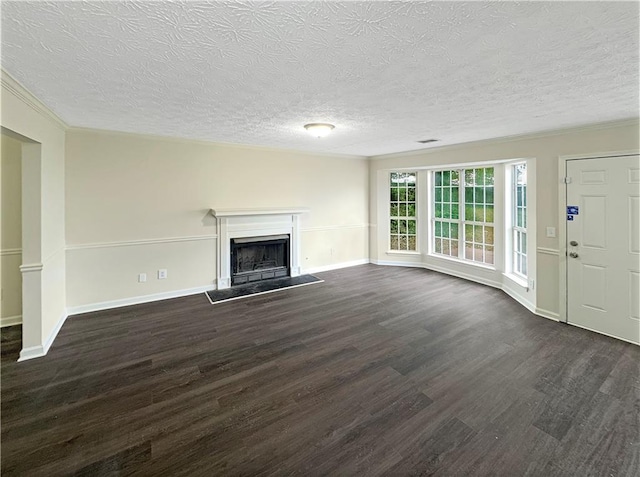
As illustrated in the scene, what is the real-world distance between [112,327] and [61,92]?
102 inches

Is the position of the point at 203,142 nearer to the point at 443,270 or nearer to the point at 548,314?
the point at 443,270

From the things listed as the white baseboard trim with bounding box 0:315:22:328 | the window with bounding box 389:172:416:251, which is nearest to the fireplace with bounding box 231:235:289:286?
the window with bounding box 389:172:416:251

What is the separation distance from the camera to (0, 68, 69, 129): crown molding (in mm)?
2204

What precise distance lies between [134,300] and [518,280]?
5789 millimetres

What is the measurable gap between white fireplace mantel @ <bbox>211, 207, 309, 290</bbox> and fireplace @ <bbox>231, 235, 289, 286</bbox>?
0.09 m

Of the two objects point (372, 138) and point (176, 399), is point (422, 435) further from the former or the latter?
point (372, 138)

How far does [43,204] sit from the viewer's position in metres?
3.02

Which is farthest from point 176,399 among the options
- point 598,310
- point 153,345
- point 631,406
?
point 598,310

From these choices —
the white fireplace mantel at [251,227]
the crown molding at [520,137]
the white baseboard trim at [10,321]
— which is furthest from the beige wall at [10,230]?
the crown molding at [520,137]

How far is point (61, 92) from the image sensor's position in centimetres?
255

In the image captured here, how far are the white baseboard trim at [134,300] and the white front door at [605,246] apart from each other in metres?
A: 5.18

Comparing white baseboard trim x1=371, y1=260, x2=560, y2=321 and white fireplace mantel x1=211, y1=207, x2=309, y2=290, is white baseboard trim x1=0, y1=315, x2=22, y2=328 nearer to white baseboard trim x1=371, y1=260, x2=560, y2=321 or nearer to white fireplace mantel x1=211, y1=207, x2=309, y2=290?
white fireplace mantel x1=211, y1=207, x2=309, y2=290

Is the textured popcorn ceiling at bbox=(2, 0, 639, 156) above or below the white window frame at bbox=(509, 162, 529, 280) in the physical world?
above

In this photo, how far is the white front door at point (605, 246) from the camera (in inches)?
126
